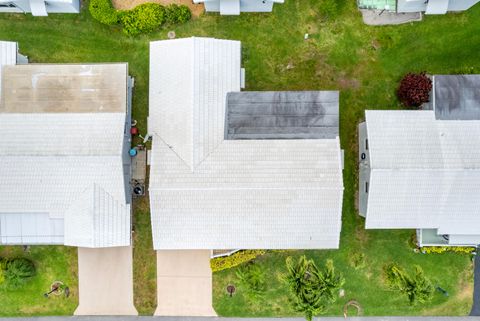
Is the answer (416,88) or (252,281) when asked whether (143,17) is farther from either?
(252,281)

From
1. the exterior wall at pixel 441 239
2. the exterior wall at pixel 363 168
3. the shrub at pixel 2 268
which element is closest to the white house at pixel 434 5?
the exterior wall at pixel 363 168

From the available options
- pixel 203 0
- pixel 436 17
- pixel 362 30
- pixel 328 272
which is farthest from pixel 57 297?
pixel 436 17

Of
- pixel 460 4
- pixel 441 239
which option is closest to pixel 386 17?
pixel 460 4

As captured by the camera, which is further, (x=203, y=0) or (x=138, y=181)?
(x=138, y=181)

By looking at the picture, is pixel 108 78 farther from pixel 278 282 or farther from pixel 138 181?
pixel 278 282

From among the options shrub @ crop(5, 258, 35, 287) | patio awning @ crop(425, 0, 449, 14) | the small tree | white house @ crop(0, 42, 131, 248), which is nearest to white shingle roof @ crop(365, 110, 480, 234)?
the small tree
